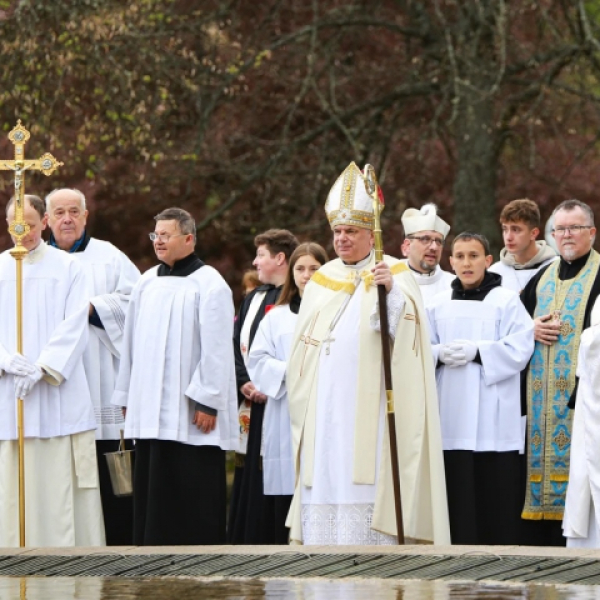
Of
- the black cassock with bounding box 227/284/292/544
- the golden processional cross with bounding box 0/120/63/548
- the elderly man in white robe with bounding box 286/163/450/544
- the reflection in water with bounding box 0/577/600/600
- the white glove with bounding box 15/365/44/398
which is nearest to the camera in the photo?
the reflection in water with bounding box 0/577/600/600

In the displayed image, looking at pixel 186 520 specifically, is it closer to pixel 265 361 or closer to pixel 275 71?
pixel 265 361

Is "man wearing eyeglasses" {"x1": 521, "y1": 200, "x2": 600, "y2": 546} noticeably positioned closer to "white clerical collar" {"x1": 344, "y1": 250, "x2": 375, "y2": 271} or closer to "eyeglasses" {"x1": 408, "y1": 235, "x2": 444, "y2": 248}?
"eyeglasses" {"x1": 408, "y1": 235, "x2": 444, "y2": 248}

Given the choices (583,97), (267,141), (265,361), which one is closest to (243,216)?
(267,141)

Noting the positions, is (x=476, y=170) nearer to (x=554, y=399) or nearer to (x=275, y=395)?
(x=554, y=399)

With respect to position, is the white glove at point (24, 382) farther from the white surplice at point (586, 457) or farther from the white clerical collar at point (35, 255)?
the white surplice at point (586, 457)

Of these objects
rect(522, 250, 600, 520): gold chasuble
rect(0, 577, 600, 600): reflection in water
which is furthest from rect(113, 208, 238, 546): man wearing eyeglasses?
rect(0, 577, 600, 600): reflection in water

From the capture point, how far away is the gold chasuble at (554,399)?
37.7 ft

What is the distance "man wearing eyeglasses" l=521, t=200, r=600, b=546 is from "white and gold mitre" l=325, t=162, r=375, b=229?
134cm

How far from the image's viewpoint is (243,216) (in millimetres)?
17859

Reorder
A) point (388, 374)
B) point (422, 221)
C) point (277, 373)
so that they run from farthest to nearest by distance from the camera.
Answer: point (422, 221), point (277, 373), point (388, 374)

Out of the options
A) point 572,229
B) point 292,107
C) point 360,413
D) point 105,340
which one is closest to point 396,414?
point 360,413

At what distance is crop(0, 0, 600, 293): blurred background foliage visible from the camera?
53.4 ft

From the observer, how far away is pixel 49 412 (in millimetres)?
11516

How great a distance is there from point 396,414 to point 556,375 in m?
1.50
